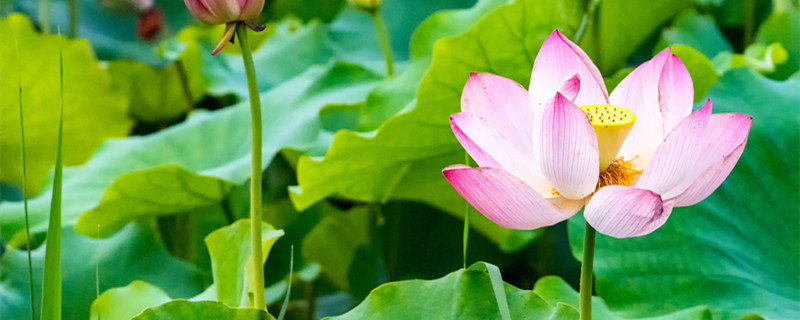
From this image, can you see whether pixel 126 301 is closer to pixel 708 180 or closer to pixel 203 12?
pixel 203 12

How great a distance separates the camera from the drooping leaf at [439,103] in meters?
0.77

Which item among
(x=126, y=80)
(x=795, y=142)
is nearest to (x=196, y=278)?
(x=795, y=142)

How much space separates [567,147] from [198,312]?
0.29 m

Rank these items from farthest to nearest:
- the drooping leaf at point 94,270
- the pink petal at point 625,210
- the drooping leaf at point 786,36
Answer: the drooping leaf at point 786,36
the drooping leaf at point 94,270
the pink petal at point 625,210

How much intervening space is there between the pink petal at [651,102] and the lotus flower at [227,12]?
24 cm

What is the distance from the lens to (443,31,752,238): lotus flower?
38 centimetres

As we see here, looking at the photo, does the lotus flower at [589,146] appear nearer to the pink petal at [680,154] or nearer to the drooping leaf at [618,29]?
the pink petal at [680,154]

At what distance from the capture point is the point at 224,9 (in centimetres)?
47

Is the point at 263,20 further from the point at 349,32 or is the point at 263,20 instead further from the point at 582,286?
the point at 582,286

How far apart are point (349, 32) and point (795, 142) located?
964mm

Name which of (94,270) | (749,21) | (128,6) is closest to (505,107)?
(94,270)

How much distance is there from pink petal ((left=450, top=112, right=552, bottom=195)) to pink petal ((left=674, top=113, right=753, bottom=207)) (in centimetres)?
8

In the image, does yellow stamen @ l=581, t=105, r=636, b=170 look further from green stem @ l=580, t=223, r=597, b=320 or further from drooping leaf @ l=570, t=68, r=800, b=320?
drooping leaf @ l=570, t=68, r=800, b=320

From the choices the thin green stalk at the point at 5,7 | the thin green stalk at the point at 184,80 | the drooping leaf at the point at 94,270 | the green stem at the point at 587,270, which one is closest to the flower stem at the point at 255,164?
the green stem at the point at 587,270
